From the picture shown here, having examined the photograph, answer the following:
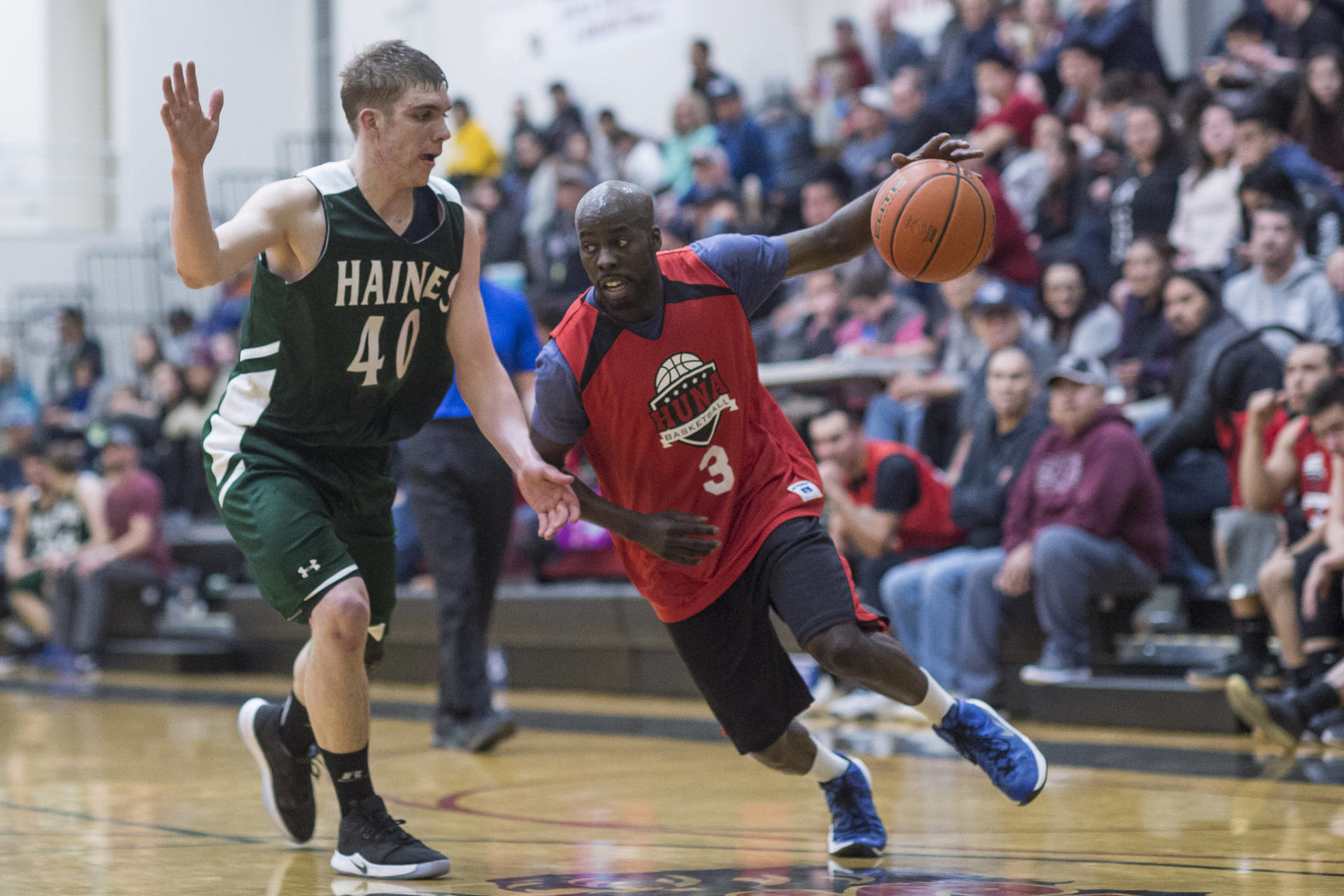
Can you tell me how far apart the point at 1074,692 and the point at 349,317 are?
4.10 m

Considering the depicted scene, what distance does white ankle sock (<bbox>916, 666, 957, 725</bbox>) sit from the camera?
3.76 m

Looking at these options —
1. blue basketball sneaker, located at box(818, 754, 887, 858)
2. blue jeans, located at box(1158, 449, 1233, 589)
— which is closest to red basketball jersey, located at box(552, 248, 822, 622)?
blue basketball sneaker, located at box(818, 754, 887, 858)

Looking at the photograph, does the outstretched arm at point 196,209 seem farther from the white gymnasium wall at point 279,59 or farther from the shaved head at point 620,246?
the white gymnasium wall at point 279,59

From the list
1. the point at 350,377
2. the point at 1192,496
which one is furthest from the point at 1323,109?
the point at 350,377

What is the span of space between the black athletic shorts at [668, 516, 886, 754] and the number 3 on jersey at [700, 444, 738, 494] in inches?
6.8

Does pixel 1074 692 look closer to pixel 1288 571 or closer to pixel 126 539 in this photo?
pixel 1288 571

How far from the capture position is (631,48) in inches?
627

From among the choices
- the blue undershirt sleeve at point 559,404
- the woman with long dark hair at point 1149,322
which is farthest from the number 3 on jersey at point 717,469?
the woman with long dark hair at point 1149,322

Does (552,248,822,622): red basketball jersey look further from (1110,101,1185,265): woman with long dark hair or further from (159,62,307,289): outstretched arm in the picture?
(1110,101,1185,265): woman with long dark hair

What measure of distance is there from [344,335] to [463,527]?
9.19ft

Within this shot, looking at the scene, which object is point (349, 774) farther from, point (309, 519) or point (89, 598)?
point (89, 598)

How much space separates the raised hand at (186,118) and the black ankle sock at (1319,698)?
430 cm

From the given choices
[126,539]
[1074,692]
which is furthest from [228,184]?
[1074,692]

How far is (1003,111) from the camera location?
10.4m
